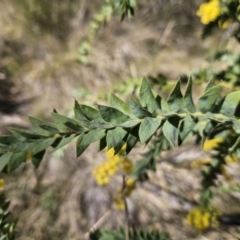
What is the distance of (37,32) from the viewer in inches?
125

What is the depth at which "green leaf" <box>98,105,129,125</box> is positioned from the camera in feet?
2.26

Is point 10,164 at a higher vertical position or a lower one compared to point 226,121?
lower

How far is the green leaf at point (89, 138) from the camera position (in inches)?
27.2

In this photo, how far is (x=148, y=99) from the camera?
73cm

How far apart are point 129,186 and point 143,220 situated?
2.06ft

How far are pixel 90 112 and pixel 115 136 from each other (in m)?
0.06

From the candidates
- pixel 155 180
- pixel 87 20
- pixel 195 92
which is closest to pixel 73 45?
pixel 87 20

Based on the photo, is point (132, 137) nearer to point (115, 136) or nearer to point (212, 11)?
point (115, 136)

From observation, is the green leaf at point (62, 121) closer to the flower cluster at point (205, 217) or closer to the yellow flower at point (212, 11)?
the yellow flower at point (212, 11)

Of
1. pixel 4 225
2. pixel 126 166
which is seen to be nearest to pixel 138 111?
pixel 4 225

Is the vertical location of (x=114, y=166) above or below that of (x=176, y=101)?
below

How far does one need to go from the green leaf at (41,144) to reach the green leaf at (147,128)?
0.16 meters

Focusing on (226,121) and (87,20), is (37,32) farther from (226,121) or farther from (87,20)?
(226,121)

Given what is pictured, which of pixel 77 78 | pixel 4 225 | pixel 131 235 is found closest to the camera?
pixel 4 225
